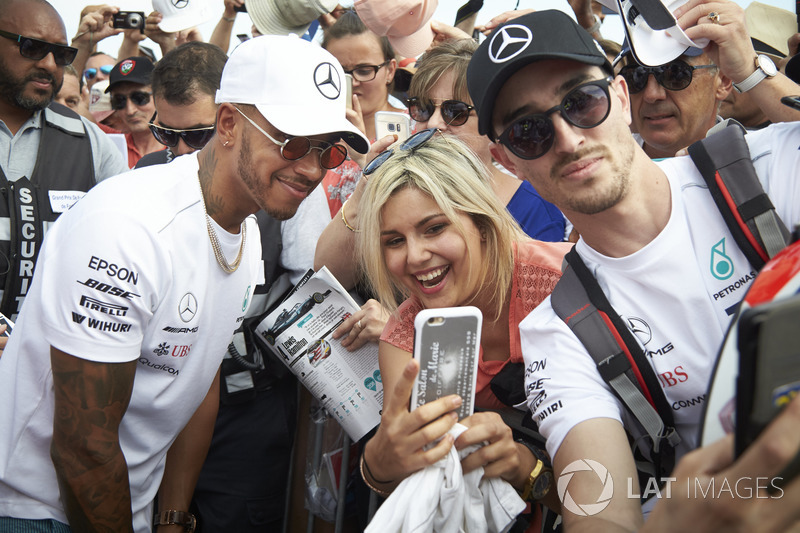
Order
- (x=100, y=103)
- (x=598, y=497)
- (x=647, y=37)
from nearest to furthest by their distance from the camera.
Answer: (x=598, y=497)
(x=647, y=37)
(x=100, y=103)

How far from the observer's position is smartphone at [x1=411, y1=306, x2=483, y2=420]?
1.81 m

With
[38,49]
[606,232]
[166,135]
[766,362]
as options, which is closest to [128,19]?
[38,49]

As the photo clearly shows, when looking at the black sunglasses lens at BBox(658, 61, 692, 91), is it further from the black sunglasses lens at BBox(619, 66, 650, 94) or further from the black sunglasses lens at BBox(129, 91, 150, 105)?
the black sunglasses lens at BBox(129, 91, 150, 105)

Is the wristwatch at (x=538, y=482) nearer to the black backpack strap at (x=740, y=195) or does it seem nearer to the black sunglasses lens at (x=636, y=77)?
the black backpack strap at (x=740, y=195)

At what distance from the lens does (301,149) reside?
2.67 metres

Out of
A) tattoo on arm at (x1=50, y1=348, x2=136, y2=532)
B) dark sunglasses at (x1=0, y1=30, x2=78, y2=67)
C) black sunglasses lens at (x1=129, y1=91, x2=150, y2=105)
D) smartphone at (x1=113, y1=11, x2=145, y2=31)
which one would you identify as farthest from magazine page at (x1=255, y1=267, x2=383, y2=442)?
smartphone at (x1=113, y1=11, x2=145, y2=31)

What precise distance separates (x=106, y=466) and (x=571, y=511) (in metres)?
1.60

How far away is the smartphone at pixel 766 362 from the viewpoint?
87cm

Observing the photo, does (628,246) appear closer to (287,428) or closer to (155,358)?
(155,358)

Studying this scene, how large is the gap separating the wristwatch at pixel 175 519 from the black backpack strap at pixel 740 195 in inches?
103

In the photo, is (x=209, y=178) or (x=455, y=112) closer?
(x=209, y=178)

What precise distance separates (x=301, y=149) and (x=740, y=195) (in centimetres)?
164

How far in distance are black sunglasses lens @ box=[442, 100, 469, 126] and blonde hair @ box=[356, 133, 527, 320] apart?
61 centimetres

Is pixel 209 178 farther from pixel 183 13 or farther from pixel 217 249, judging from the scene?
pixel 183 13
